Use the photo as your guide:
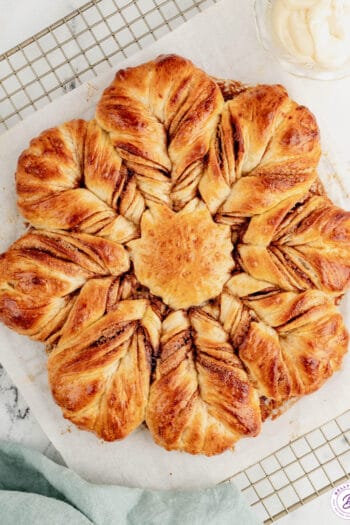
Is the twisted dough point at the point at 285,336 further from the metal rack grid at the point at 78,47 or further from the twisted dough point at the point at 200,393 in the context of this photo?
the metal rack grid at the point at 78,47

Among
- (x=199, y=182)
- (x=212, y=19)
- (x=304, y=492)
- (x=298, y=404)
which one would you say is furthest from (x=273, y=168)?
(x=304, y=492)

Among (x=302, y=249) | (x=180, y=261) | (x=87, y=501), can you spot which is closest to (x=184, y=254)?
(x=180, y=261)

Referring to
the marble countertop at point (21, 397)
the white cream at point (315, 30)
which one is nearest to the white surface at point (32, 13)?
the marble countertop at point (21, 397)

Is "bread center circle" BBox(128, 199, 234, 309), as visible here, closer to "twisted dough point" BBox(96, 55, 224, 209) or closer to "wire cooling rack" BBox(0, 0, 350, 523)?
"twisted dough point" BBox(96, 55, 224, 209)

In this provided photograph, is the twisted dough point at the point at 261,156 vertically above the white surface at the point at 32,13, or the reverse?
Answer: the white surface at the point at 32,13
